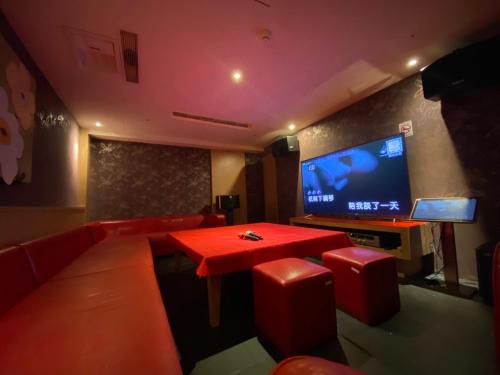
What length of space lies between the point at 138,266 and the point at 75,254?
39.7 inches

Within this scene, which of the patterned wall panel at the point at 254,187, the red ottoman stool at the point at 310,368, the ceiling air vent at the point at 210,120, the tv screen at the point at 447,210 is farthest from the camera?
the patterned wall panel at the point at 254,187

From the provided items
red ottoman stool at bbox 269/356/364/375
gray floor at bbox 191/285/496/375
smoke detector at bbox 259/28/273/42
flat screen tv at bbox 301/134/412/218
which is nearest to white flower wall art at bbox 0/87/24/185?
gray floor at bbox 191/285/496/375

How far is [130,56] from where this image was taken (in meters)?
1.98

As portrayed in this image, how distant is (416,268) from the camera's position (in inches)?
90.3

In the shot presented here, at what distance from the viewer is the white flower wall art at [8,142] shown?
4.48ft

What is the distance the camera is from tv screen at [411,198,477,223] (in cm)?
169

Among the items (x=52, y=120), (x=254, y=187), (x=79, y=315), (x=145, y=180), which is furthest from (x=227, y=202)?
(x=79, y=315)

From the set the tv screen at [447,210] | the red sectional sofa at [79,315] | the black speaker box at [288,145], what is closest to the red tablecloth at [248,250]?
the red sectional sofa at [79,315]

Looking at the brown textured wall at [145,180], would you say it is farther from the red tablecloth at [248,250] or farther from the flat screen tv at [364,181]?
the red tablecloth at [248,250]

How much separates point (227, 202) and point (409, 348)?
3.86m

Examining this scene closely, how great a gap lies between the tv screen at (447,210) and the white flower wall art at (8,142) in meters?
3.42

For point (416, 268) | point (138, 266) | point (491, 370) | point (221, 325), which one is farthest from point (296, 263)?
point (416, 268)

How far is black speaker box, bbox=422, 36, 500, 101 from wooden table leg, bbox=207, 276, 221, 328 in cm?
276

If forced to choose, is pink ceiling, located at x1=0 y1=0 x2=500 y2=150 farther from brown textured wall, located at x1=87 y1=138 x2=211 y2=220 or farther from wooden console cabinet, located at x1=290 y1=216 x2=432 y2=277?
wooden console cabinet, located at x1=290 y1=216 x2=432 y2=277
